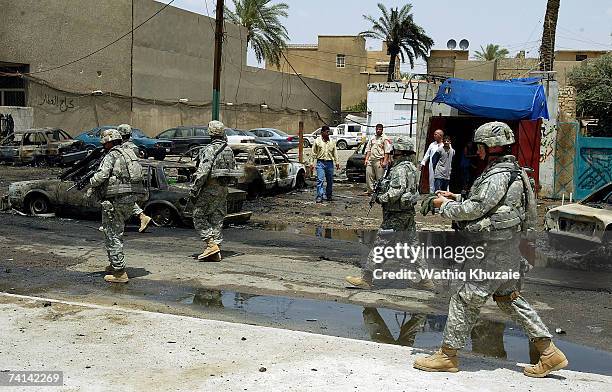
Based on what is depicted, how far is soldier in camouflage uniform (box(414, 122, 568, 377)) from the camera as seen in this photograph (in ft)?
16.4

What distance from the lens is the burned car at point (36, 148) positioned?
25828 millimetres

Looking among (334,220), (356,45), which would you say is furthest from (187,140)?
(356,45)

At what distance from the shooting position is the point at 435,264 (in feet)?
30.9

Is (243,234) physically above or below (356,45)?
below

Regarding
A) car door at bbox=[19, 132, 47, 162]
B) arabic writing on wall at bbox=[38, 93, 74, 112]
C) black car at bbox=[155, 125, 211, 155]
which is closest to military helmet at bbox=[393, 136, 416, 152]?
car door at bbox=[19, 132, 47, 162]

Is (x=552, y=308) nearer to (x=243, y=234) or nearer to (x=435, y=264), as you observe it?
(x=435, y=264)

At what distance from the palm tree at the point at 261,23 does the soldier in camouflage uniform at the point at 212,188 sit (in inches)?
1558

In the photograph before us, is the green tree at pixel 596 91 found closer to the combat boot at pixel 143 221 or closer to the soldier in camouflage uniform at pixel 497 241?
the combat boot at pixel 143 221

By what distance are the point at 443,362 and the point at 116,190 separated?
413cm

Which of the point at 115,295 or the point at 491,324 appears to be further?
the point at 115,295

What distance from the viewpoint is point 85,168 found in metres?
11.4

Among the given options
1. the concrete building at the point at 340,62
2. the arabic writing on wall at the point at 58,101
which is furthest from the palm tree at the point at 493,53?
the arabic writing on wall at the point at 58,101

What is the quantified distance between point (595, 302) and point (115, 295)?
16.3ft

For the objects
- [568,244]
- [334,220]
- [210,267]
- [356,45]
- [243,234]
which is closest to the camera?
[210,267]
